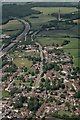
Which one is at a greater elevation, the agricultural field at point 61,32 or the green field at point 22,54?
the agricultural field at point 61,32

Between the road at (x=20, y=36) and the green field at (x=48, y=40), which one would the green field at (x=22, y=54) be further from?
the green field at (x=48, y=40)

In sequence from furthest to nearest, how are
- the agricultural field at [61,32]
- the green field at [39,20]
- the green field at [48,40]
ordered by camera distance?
the green field at [39,20]
the agricultural field at [61,32]
the green field at [48,40]

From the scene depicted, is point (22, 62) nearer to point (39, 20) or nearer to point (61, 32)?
point (61, 32)

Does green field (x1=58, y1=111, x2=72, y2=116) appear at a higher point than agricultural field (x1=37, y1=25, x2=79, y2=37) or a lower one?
lower

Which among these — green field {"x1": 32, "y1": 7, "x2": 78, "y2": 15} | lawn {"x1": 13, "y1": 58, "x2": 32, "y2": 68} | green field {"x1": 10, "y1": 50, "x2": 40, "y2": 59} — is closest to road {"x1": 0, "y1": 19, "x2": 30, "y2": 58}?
green field {"x1": 10, "y1": 50, "x2": 40, "y2": 59}

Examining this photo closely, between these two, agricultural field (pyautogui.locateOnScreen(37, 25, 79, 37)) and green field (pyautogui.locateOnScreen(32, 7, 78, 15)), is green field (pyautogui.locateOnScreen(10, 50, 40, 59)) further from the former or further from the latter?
green field (pyautogui.locateOnScreen(32, 7, 78, 15))

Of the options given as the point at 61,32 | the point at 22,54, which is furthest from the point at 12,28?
the point at 22,54

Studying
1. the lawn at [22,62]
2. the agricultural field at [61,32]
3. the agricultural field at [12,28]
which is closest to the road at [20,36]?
the agricultural field at [12,28]

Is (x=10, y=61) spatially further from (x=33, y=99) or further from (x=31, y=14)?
(x=31, y=14)

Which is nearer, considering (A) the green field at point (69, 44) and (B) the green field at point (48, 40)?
(A) the green field at point (69, 44)
